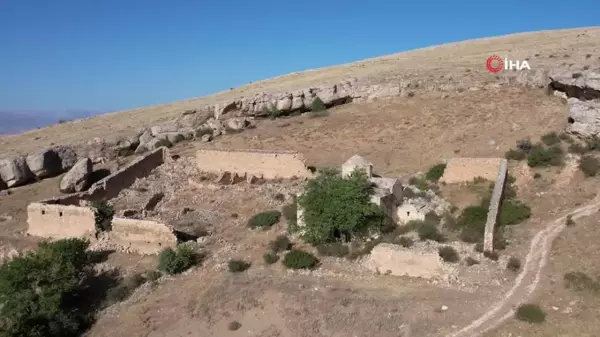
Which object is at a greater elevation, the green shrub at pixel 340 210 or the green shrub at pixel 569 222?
the green shrub at pixel 340 210

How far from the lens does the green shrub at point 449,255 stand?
14.6 meters

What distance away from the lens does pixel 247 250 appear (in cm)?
1725

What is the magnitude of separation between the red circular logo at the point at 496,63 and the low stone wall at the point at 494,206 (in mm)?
18388

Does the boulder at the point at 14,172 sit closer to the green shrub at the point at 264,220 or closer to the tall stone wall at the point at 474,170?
the green shrub at the point at 264,220

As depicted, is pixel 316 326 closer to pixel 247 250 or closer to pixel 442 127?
pixel 247 250

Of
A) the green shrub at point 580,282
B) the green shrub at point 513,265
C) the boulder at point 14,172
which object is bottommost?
the green shrub at point 580,282

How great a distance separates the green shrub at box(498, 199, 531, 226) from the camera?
17016 mm

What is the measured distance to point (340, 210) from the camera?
54.2 feet

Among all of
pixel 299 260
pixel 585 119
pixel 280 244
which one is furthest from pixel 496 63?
pixel 299 260

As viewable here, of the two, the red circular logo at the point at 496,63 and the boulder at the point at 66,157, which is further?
the red circular logo at the point at 496,63

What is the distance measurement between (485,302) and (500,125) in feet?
53.3

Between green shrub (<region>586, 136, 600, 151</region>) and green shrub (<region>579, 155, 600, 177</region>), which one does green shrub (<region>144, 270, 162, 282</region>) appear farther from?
green shrub (<region>586, 136, 600, 151</region>)

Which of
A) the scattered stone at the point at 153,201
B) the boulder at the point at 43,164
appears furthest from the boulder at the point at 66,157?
the scattered stone at the point at 153,201

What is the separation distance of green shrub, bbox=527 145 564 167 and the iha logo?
50.2 ft
